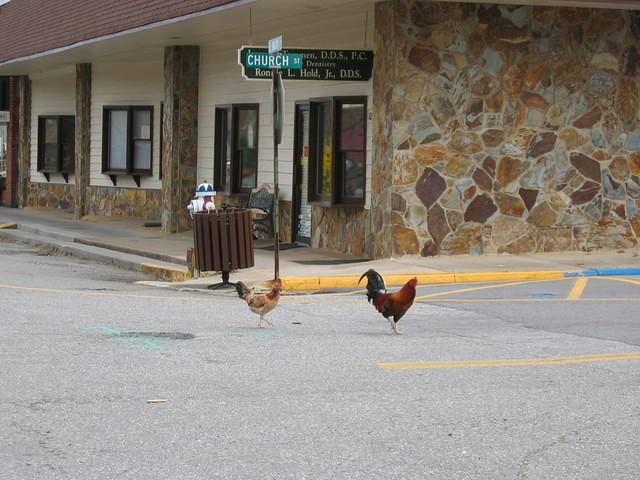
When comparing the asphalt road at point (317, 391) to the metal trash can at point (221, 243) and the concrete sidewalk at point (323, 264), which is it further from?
the concrete sidewalk at point (323, 264)

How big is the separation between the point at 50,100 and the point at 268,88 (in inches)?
534

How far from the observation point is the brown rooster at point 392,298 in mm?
10195

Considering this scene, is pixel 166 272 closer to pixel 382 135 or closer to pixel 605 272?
pixel 382 135

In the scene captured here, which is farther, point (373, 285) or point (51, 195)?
point (51, 195)

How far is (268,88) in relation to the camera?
2125 cm

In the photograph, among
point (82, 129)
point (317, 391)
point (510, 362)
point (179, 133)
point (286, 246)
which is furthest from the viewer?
point (82, 129)

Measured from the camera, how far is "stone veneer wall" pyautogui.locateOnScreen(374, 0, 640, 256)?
16.9 m

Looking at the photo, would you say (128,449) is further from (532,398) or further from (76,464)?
(532,398)

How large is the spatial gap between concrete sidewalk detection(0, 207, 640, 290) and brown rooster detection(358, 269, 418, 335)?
13.7ft

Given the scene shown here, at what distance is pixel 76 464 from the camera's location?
19.0 feet

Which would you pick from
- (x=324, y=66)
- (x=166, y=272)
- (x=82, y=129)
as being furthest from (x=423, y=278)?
(x=82, y=129)

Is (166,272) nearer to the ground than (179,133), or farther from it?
nearer to the ground

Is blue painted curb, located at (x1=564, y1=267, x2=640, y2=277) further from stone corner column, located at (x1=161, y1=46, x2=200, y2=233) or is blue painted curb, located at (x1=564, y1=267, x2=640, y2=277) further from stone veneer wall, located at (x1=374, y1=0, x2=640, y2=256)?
stone corner column, located at (x1=161, y1=46, x2=200, y2=233)

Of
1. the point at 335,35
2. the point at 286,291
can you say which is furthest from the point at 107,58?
the point at 286,291
